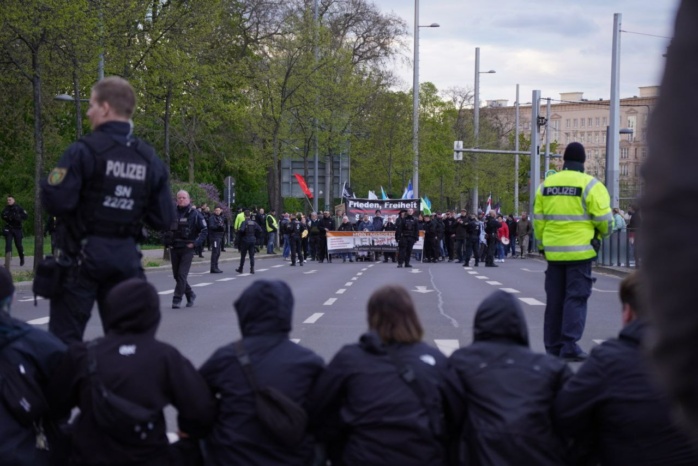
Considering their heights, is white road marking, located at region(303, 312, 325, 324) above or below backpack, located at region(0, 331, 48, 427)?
below

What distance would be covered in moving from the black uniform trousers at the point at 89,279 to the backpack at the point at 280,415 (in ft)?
4.82

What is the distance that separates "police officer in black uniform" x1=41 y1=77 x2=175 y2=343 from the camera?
5652mm

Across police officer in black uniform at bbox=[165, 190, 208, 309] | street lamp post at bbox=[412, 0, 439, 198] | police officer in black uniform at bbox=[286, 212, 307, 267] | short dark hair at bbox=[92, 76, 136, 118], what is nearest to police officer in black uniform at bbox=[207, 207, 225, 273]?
police officer in black uniform at bbox=[286, 212, 307, 267]

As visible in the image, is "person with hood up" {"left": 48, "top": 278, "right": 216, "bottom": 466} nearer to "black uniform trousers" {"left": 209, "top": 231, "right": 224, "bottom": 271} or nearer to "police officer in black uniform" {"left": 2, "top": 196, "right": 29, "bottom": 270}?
"black uniform trousers" {"left": 209, "top": 231, "right": 224, "bottom": 271}

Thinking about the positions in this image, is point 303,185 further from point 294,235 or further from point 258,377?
point 258,377

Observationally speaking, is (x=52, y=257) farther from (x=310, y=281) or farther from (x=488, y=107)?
(x=488, y=107)

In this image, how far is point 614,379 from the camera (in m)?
4.46

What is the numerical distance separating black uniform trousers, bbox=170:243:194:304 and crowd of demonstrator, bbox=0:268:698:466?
481 inches

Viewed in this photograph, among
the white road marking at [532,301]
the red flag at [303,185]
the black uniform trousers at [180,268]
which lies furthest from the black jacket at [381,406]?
the red flag at [303,185]

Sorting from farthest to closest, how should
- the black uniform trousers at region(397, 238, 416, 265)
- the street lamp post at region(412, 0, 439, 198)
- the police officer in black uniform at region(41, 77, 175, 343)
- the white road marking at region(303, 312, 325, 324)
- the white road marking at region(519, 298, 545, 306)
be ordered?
the street lamp post at region(412, 0, 439, 198)
the black uniform trousers at region(397, 238, 416, 265)
the white road marking at region(519, 298, 545, 306)
the white road marking at region(303, 312, 325, 324)
the police officer in black uniform at region(41, 77, 175, 343)

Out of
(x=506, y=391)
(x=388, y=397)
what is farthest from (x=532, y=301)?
(x=388, y=397)

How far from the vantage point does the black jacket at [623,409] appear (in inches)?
173

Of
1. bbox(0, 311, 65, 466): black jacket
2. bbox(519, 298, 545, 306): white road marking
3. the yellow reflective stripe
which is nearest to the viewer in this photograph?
bbox(0, 311, 65, 466): black jacket

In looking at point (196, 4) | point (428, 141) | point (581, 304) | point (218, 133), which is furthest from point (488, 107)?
point (581, 304)
